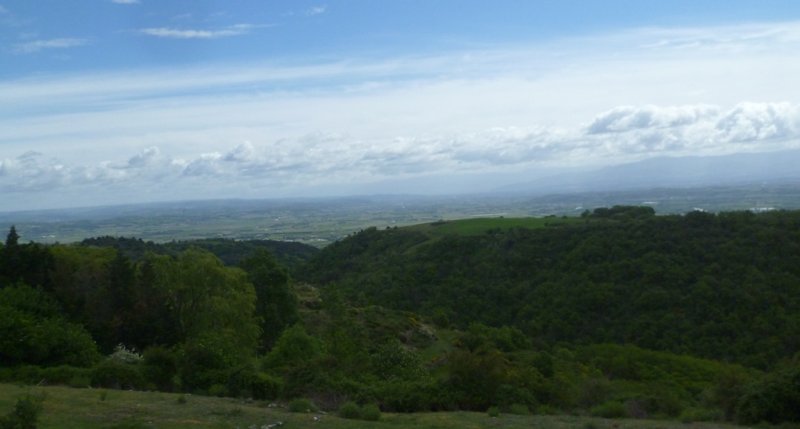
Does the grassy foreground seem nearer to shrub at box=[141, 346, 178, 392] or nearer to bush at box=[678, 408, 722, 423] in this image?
bush at box=[678, 408, 722, 423]

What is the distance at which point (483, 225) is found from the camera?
81125 mm

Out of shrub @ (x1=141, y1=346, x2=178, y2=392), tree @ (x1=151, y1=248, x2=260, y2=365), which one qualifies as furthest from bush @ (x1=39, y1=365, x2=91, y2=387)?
tree @ (x1=151, y1=248, x2=260, y2=365)

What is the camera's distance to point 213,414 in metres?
15.7

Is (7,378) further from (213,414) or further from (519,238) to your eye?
(519,238)

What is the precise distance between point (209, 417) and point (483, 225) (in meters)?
67.3

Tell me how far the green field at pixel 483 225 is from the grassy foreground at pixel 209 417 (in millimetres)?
56314

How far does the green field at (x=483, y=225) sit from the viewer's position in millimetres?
75250

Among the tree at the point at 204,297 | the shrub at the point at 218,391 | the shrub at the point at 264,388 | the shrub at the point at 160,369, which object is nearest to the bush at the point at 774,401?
the shrub at the point at 264,388

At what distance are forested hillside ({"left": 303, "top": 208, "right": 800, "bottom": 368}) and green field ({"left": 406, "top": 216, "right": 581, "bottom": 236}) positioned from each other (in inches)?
105

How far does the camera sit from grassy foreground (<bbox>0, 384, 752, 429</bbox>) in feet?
47.7

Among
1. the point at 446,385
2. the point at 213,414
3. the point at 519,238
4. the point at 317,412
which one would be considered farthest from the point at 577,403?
the point at 519,238

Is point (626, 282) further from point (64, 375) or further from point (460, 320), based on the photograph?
point (64, 375)

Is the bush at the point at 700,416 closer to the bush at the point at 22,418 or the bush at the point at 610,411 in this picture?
the bush at the point at 610,411

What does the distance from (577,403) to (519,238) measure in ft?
149
